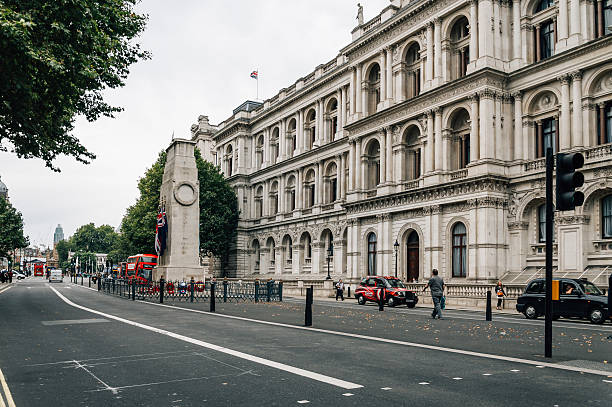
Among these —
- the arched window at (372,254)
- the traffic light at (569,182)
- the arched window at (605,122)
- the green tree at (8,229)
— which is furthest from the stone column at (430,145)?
the green tree at (8,229)

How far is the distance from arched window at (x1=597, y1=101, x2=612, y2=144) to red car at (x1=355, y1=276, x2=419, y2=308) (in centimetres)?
1432

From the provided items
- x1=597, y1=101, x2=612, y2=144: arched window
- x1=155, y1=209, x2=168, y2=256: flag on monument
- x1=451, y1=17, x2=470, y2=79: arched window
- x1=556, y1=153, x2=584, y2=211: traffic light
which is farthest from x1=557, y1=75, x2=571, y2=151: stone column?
x1=556, y1=153, x2=584, y2=211: traffic light

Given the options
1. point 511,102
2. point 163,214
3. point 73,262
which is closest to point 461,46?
point 511,102

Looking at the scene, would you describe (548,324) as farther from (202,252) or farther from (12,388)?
(202,252)

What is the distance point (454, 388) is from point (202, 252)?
62109mm

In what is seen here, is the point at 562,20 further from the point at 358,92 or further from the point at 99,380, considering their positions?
the point at 99,380

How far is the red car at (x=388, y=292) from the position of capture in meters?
31.8

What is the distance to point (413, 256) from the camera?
44500 mm

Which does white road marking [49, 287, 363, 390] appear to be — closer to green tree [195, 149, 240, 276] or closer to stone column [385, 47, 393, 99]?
stone column [385, 47, 393, 99]

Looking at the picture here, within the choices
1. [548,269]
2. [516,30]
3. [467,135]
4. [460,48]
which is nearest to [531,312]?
[548,269]

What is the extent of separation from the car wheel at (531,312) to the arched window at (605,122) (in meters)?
14.3

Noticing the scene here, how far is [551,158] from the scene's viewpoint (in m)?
11.1

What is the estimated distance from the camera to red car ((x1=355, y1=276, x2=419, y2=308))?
31844 millimetres

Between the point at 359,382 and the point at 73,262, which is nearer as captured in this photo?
the point at 359,382
